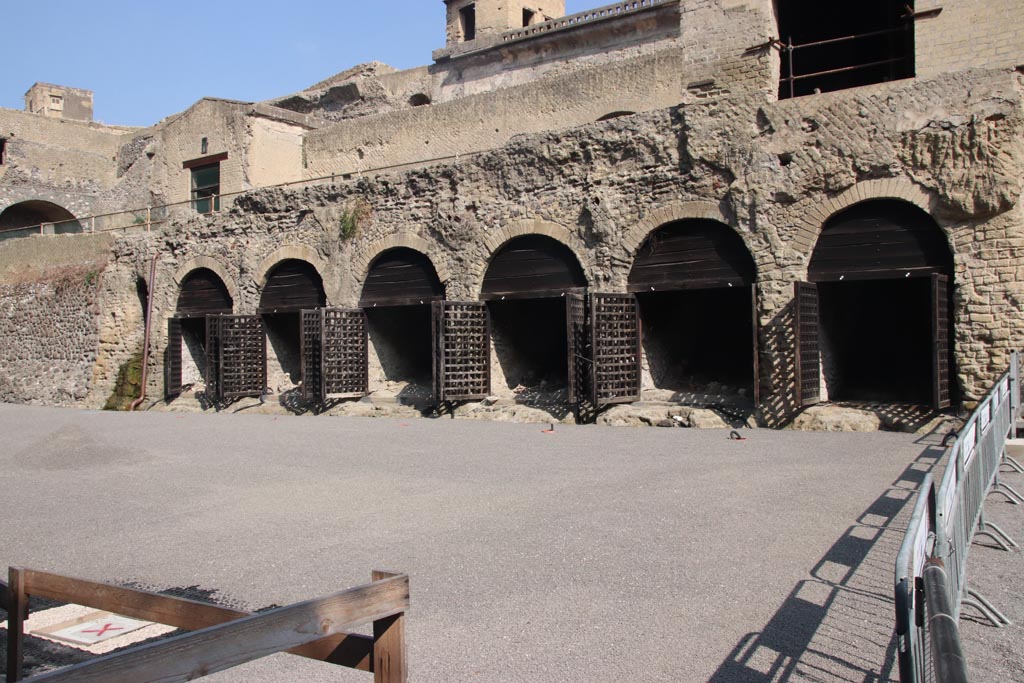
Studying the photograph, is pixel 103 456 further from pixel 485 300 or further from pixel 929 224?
pixel 929 224

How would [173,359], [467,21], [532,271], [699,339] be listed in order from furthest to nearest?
[467,21] → [173,359] → [699,339] → [532,271]

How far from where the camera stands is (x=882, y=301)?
14586mm

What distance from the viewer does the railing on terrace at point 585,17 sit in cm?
2434

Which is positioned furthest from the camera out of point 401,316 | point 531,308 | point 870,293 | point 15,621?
point 401,316

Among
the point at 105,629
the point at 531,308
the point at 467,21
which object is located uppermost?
the point at 467,21

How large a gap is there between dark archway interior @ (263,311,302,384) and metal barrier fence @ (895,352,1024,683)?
14.4 metres

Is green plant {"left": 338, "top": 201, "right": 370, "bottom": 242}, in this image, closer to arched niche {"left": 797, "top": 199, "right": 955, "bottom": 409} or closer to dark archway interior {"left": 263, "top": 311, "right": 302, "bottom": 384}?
dark archway interior {"left": 263, "top": 311, "right": 302, "bottom": 384}

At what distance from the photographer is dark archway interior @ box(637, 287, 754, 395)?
13914 millimetres

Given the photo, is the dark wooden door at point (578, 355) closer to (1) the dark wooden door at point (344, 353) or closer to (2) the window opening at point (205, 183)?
(1) the dark wooden door at point (344, 353)

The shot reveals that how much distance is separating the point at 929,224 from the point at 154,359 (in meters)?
16.5

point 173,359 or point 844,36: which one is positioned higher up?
point 844,36

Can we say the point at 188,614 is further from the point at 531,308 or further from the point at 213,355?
the point at 213,355

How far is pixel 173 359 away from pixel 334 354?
5395 millimetres

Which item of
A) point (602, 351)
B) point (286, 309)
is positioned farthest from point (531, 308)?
point (286, 309)
